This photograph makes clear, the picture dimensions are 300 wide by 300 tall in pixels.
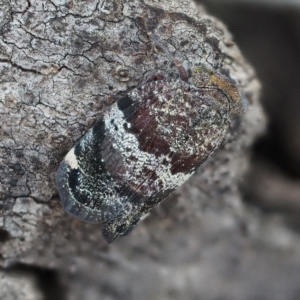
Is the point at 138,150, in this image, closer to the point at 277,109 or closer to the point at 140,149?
the point at 140,149

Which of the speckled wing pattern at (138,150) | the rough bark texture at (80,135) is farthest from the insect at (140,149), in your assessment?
the rough bark texture at (80,135)

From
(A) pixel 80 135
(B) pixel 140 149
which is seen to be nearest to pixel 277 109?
(B) pixel 140 149

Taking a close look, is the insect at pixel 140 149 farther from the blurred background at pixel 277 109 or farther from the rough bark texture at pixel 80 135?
the blurred background at pixel 277 109

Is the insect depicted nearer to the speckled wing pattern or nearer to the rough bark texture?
the speckled wing pattern

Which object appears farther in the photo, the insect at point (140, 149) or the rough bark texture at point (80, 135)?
the rough bark texture at point (80, 135)

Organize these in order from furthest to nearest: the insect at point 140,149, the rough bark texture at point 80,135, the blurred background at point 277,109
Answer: the blurred background at point 277,109, the rough bark texture at point 80,135, the insect at point 140,149

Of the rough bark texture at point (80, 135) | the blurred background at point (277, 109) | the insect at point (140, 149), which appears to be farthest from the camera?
the blurred background at point (277, 109)
